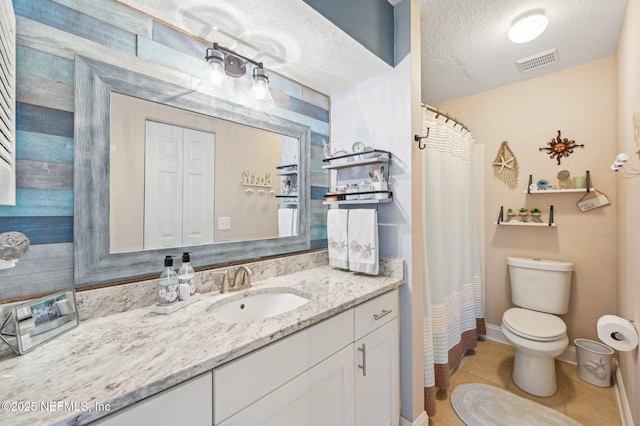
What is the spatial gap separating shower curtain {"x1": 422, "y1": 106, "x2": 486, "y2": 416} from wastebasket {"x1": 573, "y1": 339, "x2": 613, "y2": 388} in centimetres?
67

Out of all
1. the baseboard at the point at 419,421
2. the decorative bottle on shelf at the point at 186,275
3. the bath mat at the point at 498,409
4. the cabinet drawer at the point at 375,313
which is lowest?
the bath mat at the point at 498,409

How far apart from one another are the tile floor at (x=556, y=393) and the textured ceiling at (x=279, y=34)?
2.18 metres

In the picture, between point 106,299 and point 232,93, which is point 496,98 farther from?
point 106,299

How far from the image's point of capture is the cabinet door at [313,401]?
31.6 inches

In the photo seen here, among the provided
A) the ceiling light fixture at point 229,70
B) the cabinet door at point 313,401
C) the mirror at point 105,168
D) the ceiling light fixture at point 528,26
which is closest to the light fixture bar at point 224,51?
the ceiling light fixture at point 229,70

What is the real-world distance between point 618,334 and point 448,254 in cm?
93

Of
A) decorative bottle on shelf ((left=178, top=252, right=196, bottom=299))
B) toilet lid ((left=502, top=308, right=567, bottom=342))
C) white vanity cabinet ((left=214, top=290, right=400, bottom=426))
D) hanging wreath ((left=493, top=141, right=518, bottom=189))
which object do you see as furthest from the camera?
hanging wreath ((left=493, top=141, right=518, bottom=189))

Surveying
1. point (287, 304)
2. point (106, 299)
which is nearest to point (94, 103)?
point (106, 299)

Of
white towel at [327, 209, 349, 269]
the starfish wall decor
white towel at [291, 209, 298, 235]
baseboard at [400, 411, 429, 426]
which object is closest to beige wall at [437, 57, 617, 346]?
the starfish wall decor

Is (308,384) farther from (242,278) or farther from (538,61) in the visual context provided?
(538,61)

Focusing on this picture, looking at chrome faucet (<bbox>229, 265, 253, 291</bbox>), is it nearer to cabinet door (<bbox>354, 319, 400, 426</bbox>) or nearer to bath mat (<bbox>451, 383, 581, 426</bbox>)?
cabinet door (<bbox>354, 319, 400, 426</bbox>)

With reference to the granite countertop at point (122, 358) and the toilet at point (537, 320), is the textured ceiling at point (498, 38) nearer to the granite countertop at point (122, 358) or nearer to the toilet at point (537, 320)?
the toilet at point (537, 320)

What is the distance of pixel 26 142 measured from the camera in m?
0.86

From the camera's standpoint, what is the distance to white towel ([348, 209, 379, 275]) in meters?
1.51
